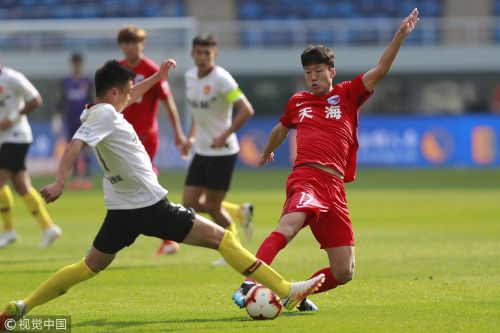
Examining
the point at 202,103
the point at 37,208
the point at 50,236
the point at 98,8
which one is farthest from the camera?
the point at 98,8

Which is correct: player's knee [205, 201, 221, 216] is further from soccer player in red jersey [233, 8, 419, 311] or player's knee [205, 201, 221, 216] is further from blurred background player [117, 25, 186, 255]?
soccer player in red jersey [233, 8, 419, 311]

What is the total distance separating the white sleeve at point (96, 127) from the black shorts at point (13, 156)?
6505mm

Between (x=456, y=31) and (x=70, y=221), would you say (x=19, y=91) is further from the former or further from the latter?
(x=456, y=31)

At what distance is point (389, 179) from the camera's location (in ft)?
91.7

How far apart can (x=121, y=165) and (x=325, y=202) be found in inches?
62.1

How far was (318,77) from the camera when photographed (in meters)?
8.57

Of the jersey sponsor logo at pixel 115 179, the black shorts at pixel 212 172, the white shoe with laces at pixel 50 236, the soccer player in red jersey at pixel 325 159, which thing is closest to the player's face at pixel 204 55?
the black shorts at pixel 212 172

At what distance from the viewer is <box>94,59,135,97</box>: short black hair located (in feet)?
26.0

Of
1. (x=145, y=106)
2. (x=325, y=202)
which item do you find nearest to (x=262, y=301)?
(x=325, y=202)

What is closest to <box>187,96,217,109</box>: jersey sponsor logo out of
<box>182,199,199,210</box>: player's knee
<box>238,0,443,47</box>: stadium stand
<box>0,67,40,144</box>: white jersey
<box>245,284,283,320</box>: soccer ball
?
<box>182,199,199,210</box>: player's knee

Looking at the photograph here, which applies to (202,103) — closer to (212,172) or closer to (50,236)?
(212,172)

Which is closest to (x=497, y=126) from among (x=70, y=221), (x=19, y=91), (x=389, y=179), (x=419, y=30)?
(x=389, y=179)

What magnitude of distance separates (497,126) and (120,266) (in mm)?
21452

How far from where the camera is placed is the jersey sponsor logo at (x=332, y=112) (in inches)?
338
